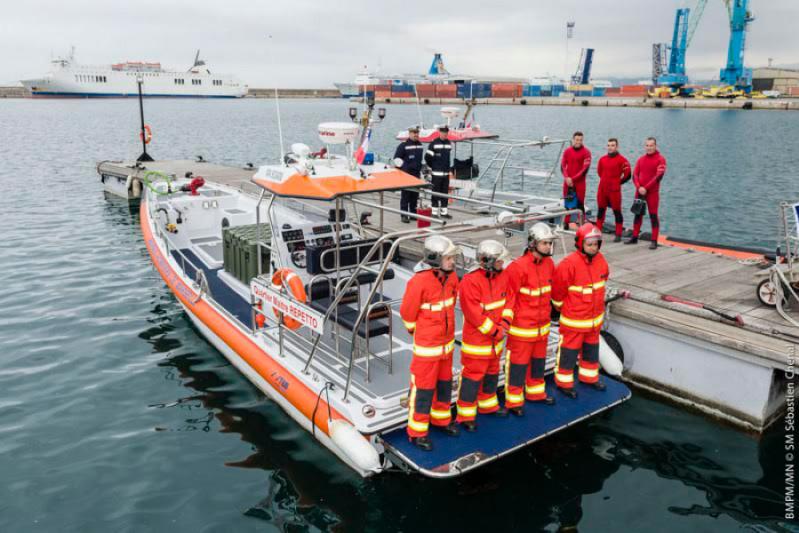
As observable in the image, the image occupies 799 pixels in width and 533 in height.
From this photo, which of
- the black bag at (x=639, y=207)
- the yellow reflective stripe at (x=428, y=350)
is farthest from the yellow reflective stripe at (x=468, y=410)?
the black bag at (x=639, y=207)

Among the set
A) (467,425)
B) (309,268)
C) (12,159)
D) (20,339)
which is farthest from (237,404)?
(12,159)

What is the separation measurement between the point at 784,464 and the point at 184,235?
1033cm

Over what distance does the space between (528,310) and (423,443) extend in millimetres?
1561

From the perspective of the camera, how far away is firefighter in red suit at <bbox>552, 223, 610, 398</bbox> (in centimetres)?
568

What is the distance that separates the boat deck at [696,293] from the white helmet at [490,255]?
1.78 meters

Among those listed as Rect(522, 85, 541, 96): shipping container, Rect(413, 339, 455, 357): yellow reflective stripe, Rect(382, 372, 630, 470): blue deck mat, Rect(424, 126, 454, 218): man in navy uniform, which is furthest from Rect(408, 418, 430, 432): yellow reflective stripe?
Rect(522, 85, 541, 96): shipping container

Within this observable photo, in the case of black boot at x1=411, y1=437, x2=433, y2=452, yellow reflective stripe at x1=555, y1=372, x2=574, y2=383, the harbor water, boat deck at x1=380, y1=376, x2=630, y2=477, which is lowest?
the harbor water

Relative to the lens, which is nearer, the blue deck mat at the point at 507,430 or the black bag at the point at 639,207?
the blue deck mat at the point at 507,430

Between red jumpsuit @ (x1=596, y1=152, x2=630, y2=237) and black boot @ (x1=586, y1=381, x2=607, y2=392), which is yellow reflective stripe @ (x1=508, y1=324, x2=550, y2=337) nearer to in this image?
black boot @ (x1=586, y1=381, x2=607, y2=392)

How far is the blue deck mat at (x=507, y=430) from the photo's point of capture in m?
5.06

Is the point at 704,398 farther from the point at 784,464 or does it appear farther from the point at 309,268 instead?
the point at 309,268

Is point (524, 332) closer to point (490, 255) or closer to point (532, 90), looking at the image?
point (490, 255)

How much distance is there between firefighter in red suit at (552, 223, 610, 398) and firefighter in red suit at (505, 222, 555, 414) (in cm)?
18

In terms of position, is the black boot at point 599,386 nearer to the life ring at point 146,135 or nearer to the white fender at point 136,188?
the white fender at point 136,188
